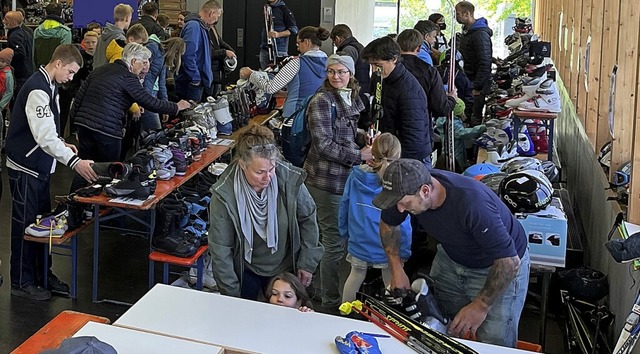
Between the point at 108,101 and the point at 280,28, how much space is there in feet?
20.7

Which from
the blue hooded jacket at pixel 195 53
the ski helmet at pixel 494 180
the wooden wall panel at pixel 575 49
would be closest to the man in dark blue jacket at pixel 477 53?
the wooden wall panel at pixel 575 49

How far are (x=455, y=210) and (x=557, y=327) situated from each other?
7.33ft

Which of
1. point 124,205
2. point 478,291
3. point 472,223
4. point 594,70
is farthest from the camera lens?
point 594,70

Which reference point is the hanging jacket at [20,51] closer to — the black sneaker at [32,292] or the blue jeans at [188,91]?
the blue jeans at [188,91]

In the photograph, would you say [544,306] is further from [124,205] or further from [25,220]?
[25,220]

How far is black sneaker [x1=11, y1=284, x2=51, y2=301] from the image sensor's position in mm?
5508

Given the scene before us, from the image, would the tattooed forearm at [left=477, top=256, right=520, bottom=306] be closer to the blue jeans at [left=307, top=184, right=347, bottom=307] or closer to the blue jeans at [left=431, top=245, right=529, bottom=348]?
the blue jeans at [left=431, top=245, right=529, bottom=348]

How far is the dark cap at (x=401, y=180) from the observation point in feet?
11.0

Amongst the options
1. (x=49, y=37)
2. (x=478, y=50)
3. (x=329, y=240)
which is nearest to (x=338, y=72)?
(x=329, y=240)

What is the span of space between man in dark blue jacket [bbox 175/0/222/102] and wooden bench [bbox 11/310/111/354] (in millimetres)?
5337

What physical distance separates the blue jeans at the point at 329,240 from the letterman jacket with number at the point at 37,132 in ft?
5.13

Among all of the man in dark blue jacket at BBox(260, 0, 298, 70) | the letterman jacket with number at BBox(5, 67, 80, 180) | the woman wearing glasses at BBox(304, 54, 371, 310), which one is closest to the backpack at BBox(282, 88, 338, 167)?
the woman wearing glasses at BBox(304, 54, 371, 310)

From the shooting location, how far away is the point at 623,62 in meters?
5.36

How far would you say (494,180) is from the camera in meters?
5.34
